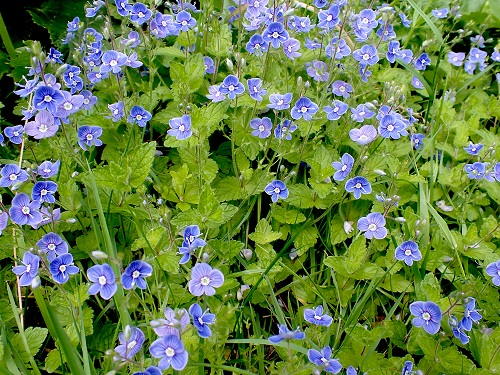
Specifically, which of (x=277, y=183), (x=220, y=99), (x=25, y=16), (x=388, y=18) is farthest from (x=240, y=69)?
(x=25, y=16)

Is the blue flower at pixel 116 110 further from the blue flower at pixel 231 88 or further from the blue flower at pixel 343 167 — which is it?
the blue flower at pixel 343 167

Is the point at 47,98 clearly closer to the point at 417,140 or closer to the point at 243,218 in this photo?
the point at 243,218

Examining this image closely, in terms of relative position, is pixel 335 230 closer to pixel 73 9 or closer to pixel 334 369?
pixel 334 369

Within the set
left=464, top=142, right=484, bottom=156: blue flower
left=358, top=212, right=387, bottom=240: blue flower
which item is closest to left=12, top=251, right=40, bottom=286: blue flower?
left=358, top=212, right=387, bottom=240: blue flower

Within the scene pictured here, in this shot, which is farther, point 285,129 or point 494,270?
point 285,129

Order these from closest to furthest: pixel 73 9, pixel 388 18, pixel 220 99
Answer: pixel 220 99 → pixel 388 18 → pixel 73 9

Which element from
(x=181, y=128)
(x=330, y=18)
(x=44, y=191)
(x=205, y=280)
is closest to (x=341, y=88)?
(x=330, y=18)
